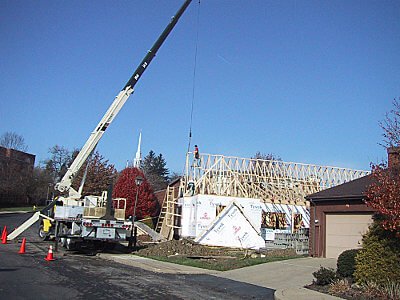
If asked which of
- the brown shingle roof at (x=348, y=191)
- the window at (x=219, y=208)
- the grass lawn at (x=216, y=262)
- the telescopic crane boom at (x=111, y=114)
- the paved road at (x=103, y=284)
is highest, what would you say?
the telescopic crane boom at (x=111, y=114)

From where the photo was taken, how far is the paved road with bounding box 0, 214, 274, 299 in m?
9.55

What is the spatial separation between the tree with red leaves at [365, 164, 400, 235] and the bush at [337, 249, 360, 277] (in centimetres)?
199

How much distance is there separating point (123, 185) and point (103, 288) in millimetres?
30262

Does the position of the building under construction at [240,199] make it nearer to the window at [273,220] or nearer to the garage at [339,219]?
the window at [273,220]

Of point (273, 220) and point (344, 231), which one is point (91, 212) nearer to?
point (344, 231)

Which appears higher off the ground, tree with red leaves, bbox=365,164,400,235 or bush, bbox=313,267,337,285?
tree with red leaves, bbox=365,164,400,235

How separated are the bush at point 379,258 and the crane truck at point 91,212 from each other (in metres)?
12.0

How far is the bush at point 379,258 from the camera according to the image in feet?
35.0

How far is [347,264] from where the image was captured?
40.9 ft

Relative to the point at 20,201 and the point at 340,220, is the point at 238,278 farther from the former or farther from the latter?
the point at 20,201

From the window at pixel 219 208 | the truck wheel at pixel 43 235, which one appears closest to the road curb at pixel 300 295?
the window at pixel 219 208

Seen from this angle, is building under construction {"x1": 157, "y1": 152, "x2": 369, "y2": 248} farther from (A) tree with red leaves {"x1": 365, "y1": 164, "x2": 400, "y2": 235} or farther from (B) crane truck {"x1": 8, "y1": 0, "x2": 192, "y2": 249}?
(A) tree with red leaves {"x1": 365, "y1": 164, "x2": 400, "y2": 235}

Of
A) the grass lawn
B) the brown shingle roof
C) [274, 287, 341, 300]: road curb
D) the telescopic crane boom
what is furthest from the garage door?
the telescopic crane boom

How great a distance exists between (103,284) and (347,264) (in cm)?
772
